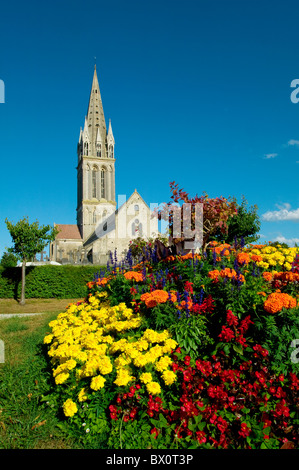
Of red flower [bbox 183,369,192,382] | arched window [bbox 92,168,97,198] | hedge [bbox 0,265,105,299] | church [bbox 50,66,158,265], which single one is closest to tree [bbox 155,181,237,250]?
red flower [bbox 183,369,192,382]

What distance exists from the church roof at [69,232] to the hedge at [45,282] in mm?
29337

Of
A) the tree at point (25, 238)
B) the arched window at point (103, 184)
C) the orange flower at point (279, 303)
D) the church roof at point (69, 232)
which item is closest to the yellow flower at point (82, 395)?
the orange flower at point (279, 303)

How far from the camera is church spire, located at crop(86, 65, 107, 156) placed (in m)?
55.8

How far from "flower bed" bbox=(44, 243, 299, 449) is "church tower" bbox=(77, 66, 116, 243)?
156 feet

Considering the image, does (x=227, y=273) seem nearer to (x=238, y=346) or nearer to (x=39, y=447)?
(x=238, y=346)

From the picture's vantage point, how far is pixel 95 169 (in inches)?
2162

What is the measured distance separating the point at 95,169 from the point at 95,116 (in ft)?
33.6

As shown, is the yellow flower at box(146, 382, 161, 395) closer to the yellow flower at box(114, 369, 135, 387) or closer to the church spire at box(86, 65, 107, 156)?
the yellow flower at box(114, 369, 135, 387)

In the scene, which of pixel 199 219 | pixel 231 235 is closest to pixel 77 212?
pixel 231 235

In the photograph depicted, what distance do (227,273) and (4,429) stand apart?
3578 millimetres

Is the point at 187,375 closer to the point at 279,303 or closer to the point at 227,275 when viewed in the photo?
the point at 279,303

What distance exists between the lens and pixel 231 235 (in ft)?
97.2

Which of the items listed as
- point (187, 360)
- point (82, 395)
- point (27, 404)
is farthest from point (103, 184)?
point (82, 395)

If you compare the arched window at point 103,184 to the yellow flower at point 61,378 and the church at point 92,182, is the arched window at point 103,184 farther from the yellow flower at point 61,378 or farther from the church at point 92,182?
the yellow flower at point 61,378
